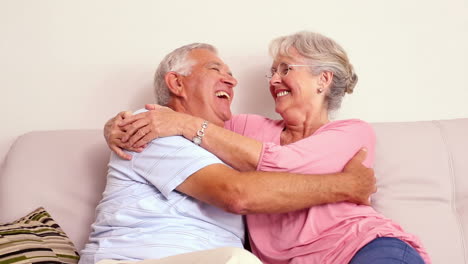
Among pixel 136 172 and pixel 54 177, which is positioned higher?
pixel 136 172

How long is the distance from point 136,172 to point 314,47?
0.78m

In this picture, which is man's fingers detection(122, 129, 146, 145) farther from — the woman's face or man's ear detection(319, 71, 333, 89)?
man's ear detection(319, 71, 333, 89)

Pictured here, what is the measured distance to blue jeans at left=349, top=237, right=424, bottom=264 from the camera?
1.50 meters

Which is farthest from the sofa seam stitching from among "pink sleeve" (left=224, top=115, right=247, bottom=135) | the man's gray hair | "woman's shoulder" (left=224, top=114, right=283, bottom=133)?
the man's gray hair

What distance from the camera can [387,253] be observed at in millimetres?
1518

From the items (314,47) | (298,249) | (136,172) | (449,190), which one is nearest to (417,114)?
(449,190)

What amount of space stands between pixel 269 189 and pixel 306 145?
247 mm

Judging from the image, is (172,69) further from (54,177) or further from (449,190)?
(449,190)

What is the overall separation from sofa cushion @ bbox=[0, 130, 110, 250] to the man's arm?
507 millimetres

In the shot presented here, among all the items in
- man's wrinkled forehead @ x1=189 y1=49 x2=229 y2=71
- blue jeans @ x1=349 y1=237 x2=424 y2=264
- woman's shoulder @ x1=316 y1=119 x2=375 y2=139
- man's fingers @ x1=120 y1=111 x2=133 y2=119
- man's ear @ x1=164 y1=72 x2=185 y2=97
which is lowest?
blue jeans @ x1=349 y1=237 x2=424 y2=264

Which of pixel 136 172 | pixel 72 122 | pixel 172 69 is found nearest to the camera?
pixel 136 172

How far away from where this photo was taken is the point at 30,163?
1.97 meters

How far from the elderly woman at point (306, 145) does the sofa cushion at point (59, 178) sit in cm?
40

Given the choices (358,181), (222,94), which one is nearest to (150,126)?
(222,94)
